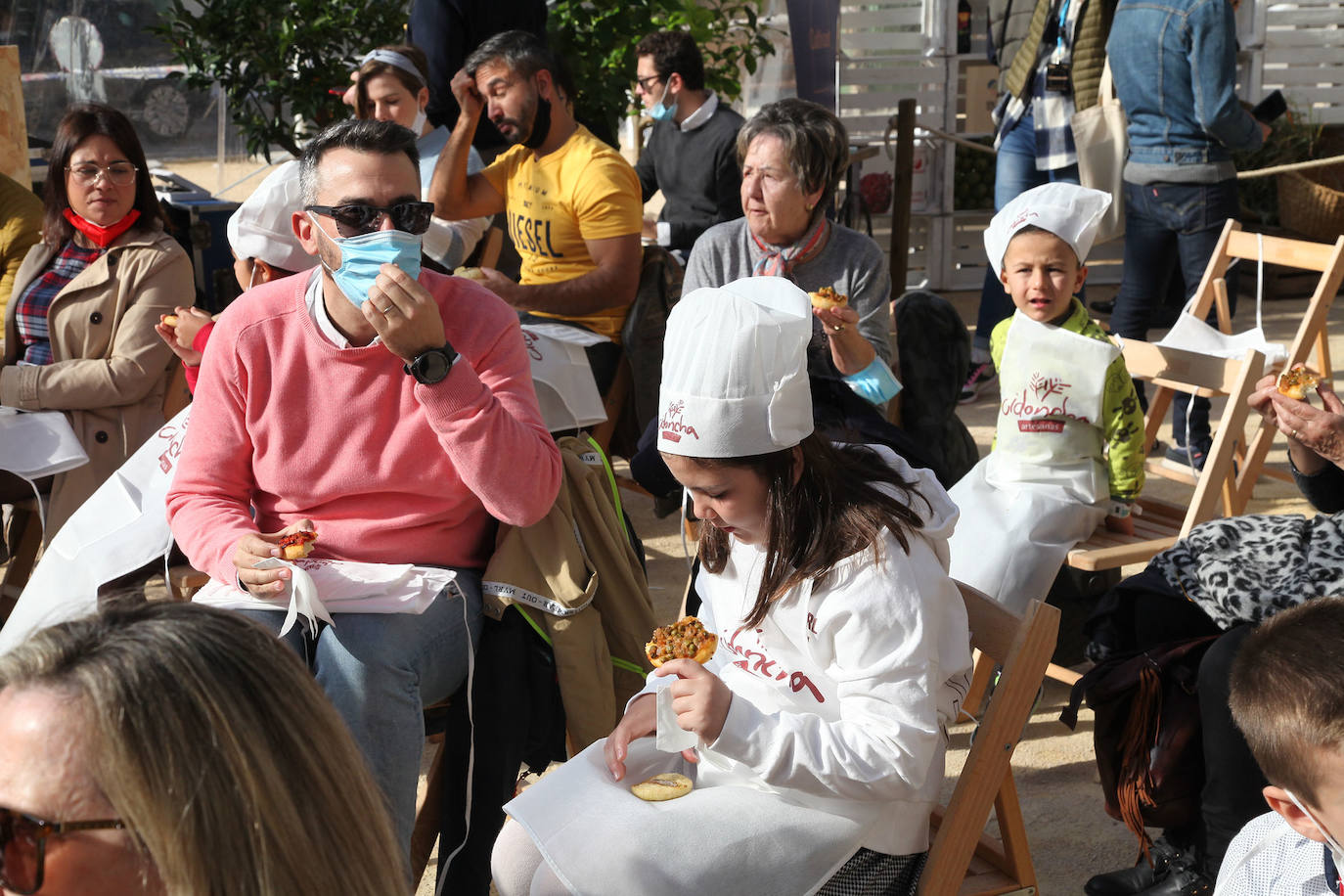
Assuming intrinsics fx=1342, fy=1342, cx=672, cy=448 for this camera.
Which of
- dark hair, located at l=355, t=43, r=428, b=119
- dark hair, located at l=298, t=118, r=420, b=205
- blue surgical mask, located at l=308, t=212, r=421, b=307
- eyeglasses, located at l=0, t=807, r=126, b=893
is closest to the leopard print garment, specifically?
blue surgical mask, located at l=308, t=212, r=421, b=307

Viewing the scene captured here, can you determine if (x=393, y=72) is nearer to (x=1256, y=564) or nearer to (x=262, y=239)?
(x=262, y=239)

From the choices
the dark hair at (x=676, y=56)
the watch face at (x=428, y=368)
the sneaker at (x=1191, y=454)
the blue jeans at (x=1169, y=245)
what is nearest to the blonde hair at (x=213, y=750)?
the watch face at (x=428, y=368)

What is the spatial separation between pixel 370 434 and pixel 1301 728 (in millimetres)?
1810

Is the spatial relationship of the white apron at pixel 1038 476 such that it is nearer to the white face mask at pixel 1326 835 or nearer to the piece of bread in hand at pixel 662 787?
the piece of bread in hand at pixel 662 787

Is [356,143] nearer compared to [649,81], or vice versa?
[356,143]

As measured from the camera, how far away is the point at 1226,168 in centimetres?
546

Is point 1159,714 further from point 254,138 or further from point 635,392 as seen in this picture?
point 254,138

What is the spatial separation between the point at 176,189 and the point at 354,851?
22.7 ft

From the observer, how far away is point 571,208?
4.72m

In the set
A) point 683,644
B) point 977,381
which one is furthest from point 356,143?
point 977,381

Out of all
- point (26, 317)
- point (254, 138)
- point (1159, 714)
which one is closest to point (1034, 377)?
point (1159, 714)

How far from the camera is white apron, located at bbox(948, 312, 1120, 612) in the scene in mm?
3534

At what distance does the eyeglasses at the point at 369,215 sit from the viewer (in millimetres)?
2732

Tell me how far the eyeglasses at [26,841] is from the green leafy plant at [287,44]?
596 cm
